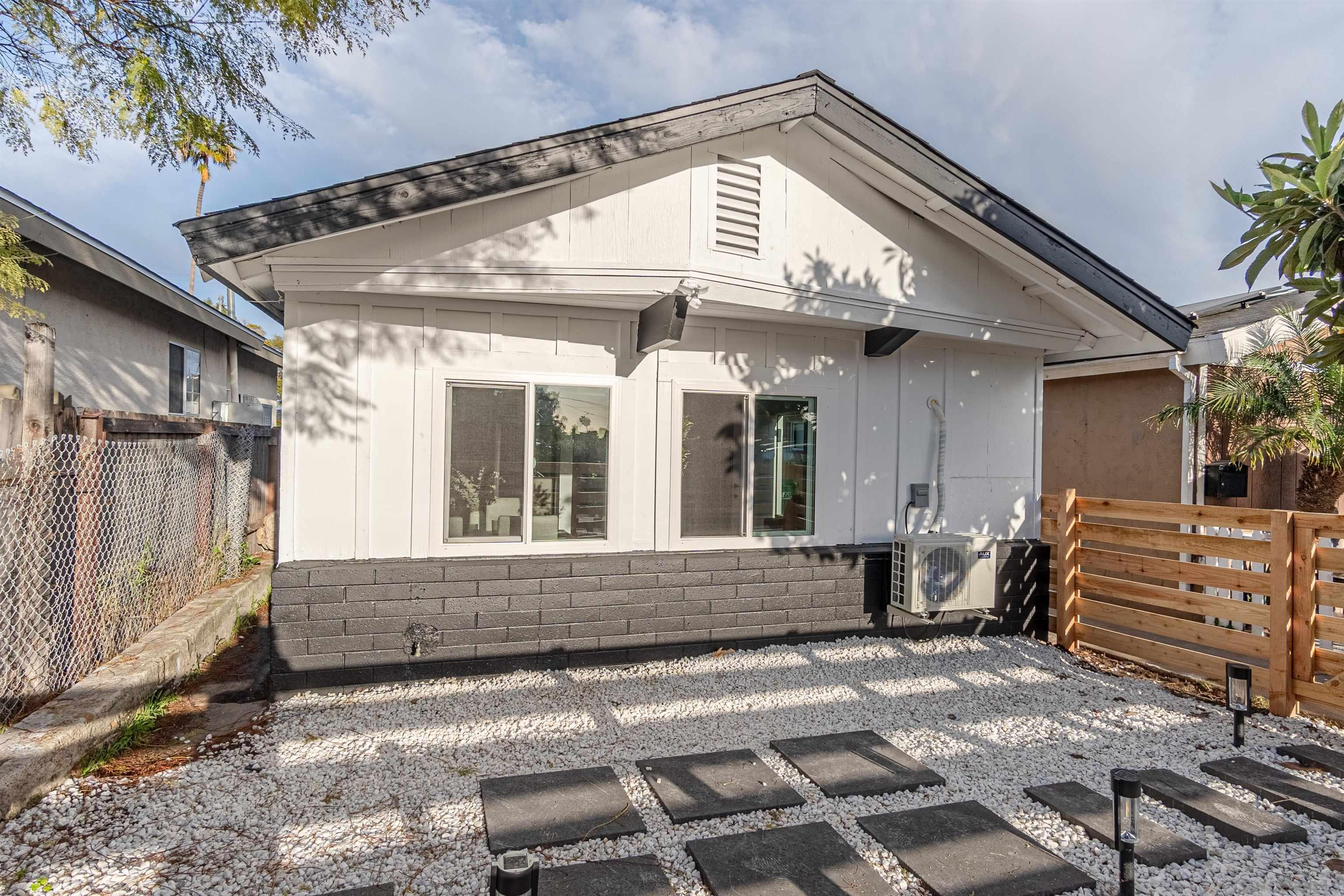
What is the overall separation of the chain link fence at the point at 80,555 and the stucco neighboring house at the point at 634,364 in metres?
1.02

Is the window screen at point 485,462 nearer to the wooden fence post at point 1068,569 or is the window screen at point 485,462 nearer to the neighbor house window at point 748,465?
the neighbor house window at point 748,465

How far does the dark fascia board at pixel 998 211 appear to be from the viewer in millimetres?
4957

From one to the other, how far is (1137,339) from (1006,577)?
7.85ft

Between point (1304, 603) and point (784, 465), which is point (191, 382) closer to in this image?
point (784, 465)

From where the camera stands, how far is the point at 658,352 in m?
5.24

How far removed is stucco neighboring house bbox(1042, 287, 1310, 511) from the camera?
7.46 meters

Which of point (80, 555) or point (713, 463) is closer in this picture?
point (80, 555)

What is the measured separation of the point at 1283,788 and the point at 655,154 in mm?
5087

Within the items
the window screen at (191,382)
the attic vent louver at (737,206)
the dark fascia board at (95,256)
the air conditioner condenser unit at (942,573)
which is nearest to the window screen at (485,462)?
the attic vent louver at (737,206)

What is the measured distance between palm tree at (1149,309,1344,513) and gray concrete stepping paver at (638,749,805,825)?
664 centimetres

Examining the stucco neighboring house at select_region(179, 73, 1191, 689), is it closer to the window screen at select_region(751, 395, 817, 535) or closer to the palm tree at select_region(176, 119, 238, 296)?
the window screen at select_region(751, 395, 817, 535)

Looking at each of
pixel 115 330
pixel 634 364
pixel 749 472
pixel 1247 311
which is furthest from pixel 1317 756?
pixel 115 330

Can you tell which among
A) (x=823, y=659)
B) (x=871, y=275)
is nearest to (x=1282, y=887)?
(x=823, y=659)

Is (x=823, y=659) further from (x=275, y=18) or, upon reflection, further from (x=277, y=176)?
(x=277, y=176)
